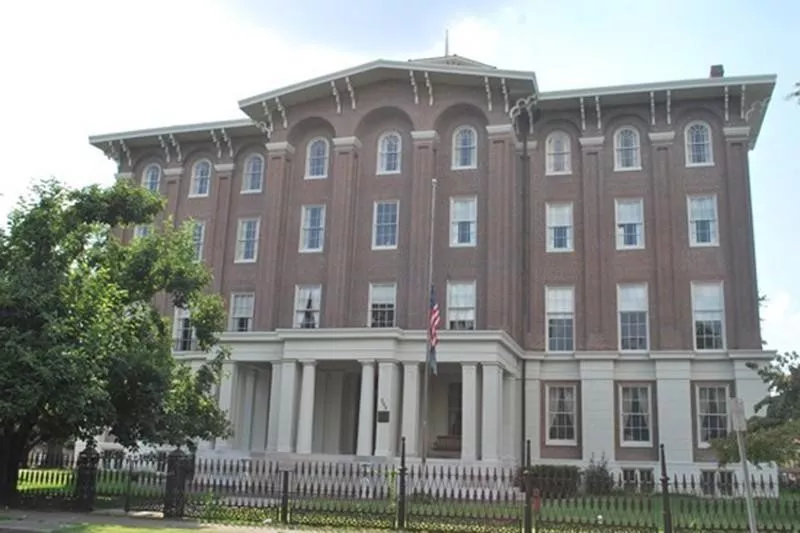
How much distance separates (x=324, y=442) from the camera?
113 ft

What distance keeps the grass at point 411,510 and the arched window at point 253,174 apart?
805 inches

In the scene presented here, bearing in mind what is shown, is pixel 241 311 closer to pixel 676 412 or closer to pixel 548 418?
pixel 548 418

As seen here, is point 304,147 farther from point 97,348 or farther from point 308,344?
point 97,348

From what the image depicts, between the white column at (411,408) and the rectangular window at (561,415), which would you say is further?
the rectangular window at (561,415)

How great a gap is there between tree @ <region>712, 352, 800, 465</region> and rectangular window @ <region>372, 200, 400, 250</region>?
59.6 feet

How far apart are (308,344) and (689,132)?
18669 millimetres

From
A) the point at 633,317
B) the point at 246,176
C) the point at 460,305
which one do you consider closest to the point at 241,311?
the point at 246,176

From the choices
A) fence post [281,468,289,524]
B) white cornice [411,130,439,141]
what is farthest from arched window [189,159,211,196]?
fence post [281,468,289,524]

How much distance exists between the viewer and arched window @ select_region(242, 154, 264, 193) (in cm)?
3984

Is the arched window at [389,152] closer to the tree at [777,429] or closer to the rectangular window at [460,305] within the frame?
the rectangular window at [460,305]

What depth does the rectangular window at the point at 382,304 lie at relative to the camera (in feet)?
112

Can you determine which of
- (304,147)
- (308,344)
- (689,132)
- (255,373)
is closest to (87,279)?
(308,344)

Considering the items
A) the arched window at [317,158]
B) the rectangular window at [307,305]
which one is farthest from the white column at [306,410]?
the arched window at [317,158]

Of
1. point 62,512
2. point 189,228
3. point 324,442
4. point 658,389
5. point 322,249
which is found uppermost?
point 322,249
